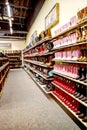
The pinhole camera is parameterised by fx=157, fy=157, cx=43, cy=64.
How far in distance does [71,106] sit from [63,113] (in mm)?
306

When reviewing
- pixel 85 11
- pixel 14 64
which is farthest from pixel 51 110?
pixel 14 64

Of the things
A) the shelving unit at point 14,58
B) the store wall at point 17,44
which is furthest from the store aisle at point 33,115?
the store wall at point 17,44

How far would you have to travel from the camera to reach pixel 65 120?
3.38 metres

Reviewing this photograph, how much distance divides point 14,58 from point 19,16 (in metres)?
6.59

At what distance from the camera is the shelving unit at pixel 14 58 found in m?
17.3

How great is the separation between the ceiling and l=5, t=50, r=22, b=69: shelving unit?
169 cm

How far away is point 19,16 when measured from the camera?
1201 cm

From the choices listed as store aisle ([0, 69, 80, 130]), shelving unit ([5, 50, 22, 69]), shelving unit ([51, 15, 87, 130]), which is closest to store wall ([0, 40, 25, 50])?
shelving unit ([5, 50, 22, 69])

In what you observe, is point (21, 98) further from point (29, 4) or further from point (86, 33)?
point (29, 4)

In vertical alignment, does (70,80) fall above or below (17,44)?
below

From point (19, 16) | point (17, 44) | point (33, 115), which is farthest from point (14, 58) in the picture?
point (33, 115)

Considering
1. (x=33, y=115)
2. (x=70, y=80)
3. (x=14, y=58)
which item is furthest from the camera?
(x=14, y=58)

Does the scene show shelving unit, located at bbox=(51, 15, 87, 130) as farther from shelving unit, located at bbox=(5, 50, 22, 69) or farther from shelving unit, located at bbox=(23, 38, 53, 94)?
shelving unit, located at bbox=(5, 50, 22, 69)

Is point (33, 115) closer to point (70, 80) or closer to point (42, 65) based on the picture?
point (70, 80)
